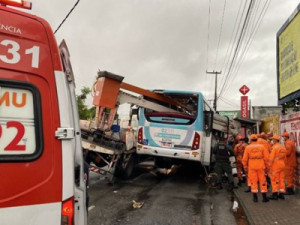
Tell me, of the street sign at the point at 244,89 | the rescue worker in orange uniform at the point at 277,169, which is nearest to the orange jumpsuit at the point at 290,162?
the rescue worker in orange uniform at the point at 277,169

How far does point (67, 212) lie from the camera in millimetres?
2441

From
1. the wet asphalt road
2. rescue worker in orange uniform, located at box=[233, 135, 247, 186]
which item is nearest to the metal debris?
the wet asphalt road

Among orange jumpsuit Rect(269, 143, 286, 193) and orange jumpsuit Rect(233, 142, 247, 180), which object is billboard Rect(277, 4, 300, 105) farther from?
orange jumpsuit Rect(269, 143, 286, 193)

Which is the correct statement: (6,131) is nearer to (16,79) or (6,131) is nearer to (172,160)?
(16,79)

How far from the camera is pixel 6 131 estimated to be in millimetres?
2264

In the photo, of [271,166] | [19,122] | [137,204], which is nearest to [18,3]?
[19,122]

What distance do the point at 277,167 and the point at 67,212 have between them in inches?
280

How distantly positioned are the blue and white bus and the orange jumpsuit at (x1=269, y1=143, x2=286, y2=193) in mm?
2662

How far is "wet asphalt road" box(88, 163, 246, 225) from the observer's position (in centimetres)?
672

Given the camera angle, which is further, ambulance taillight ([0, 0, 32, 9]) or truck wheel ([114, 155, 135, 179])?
truck wheel ([114, 155, 135, 179])

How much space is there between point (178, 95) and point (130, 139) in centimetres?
217

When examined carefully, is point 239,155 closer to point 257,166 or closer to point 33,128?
point 257,166

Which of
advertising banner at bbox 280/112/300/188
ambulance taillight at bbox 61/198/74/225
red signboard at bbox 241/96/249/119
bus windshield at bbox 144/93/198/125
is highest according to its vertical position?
red signboard at bbox 241/96/249/119

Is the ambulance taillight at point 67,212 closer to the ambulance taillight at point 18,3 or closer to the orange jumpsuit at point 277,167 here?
the ambulance taillight at point 18,3
